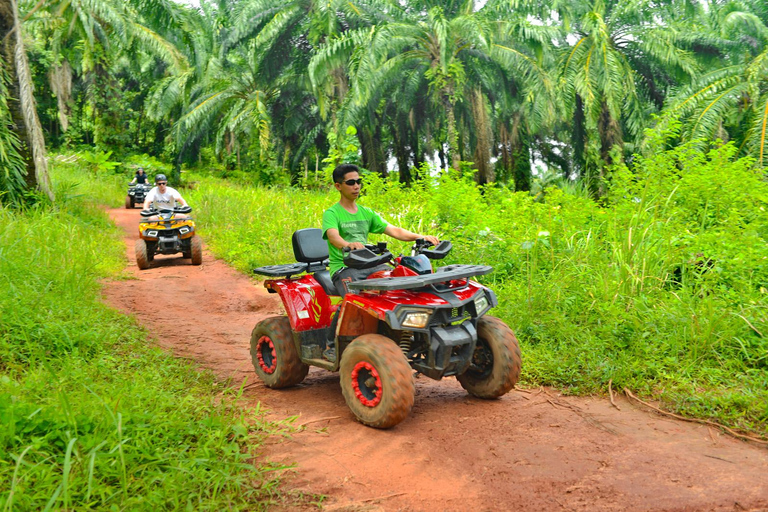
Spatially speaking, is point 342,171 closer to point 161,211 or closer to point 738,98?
point 161,211

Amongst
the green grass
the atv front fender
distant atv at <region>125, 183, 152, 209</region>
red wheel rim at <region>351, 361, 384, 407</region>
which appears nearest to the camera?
the green grass

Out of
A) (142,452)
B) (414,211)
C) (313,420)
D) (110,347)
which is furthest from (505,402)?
(414,211)

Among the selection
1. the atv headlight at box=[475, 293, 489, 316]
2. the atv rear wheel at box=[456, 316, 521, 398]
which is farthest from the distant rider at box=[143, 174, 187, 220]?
the atv headlight at box=[475, 293, 489, 316]

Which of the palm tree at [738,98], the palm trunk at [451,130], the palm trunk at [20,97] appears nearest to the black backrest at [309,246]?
the palm trunk at [20,97]

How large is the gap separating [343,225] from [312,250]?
0.51m

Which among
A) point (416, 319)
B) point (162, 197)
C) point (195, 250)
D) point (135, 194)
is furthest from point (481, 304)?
point (135, 194)

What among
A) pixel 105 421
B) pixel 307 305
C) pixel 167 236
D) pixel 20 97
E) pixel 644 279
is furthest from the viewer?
pixel 167 236

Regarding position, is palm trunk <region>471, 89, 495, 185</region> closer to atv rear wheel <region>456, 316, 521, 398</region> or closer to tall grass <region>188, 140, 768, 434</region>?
tall grass <region>188, 140, 768, 434</region>

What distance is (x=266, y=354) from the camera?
5117mm

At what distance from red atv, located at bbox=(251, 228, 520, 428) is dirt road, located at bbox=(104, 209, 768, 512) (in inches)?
8.4

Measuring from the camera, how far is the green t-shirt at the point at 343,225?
4547 millimetres

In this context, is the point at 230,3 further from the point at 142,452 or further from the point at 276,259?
the point at 142,452

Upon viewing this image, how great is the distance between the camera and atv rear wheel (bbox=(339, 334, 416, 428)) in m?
3.86

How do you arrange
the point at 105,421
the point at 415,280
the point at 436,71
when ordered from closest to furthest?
the point at 105,421
the point at 415,280
the point at 436,71
